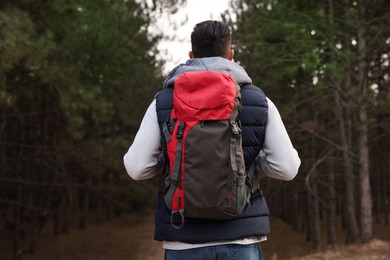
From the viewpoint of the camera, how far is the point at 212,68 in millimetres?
2541

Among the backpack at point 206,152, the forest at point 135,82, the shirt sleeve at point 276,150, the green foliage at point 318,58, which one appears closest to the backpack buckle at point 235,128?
the backpack at point 206,152

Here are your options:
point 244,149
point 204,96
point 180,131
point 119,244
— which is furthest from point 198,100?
point 119,244

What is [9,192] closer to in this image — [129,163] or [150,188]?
[150,188]

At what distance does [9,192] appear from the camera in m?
21.5

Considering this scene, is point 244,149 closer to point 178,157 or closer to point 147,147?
point 178,157

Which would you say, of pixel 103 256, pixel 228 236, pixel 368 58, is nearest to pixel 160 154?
pixel 228 236

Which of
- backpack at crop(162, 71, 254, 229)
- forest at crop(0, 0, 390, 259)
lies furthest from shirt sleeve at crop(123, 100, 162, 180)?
forest at crop(0, 0, 390, 259)

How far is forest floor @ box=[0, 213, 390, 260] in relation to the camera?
25.1 m

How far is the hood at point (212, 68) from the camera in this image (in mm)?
2547

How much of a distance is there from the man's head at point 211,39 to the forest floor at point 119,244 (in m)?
18.3

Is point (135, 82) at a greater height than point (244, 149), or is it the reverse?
point (135, 82)

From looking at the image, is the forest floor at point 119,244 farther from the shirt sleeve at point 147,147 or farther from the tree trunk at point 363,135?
the shirt sleeve at point 147,147

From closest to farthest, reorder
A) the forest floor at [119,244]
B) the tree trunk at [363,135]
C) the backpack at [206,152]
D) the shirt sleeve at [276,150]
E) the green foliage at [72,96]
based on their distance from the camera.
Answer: the backpack at [206,152] < the shirt sleeve at [276,150] < the tree trunk at [363,135] < the green foliage at [72,96] < the forest floor at [119,244]

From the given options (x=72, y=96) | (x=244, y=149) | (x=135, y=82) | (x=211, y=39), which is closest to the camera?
(x=244, y=149)
